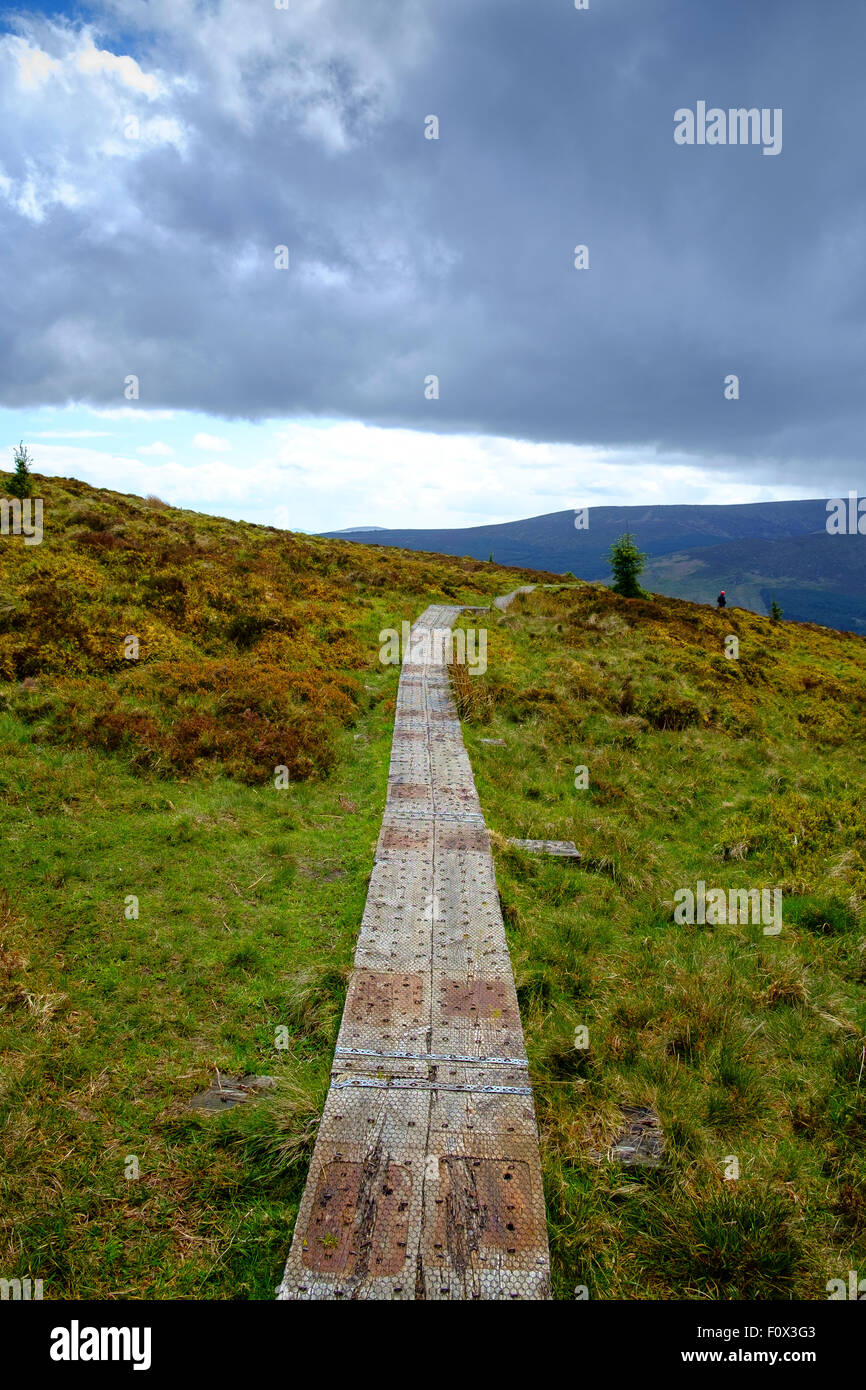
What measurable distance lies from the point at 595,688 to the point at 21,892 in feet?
46.9

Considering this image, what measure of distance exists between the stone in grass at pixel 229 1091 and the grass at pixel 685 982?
2.32 meters

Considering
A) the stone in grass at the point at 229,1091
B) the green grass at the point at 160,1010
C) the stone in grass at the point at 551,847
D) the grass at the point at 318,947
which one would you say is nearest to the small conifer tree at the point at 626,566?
the grass at the point at 318,947

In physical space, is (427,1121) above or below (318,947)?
below

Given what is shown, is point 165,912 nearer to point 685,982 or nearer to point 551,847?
point 551,847

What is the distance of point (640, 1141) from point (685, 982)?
7.32 ft

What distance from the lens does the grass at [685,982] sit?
13.7ft

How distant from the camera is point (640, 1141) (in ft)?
15.9

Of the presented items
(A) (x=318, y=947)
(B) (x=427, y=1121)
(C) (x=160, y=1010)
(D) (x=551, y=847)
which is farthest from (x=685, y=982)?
(C) (x=160, y=1010)

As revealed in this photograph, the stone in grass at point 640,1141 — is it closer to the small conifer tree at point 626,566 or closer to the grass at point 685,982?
the grass at point 685,982

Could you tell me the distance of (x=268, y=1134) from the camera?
4.73 m

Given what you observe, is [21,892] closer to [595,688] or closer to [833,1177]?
[833,1177]

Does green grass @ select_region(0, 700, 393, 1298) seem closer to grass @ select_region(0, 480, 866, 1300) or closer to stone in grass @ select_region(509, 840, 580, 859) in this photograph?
grass @ select_region(0, 480, 866, 1300)

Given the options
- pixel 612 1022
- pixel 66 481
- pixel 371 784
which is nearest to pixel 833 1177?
pixel 612 1022

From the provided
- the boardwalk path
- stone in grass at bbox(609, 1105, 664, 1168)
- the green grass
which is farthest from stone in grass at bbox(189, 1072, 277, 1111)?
stone in grass at bbox(609, 1105, 664, 1168)
